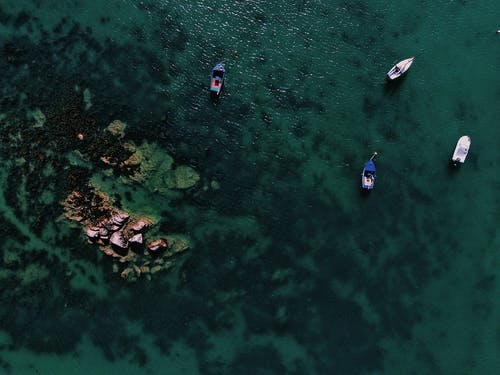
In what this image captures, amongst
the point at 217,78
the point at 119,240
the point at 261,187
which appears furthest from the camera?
the point at 261,187

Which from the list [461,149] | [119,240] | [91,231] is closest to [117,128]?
[91,231]

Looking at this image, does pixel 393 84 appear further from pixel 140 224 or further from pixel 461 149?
pixel 140 224

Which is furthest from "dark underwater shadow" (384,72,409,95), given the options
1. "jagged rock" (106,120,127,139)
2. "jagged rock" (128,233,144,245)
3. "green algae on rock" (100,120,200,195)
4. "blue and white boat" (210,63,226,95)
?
"jagged rock" (128,233,144,245)

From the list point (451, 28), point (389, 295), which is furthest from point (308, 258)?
point (451, 28)

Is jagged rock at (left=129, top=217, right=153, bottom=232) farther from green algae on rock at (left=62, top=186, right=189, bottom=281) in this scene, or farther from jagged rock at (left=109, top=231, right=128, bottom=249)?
jagged rock at (left=109, top=231, right=128, bottom=249)

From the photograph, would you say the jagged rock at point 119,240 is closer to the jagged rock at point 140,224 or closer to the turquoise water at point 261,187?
the jagged rock at point 140,224

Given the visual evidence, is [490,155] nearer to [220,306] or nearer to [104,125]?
[220,306]

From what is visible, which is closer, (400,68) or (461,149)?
(400,68)
